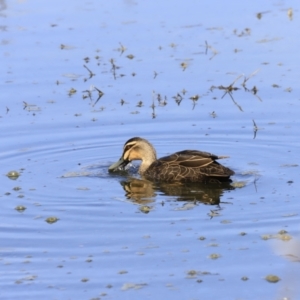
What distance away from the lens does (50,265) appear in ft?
30.6

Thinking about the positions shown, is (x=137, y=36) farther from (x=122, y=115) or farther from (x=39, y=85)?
(x=122, y=115)

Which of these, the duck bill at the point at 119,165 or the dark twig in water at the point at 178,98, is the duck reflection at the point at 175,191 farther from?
the dark twig in water at the point at 178,98

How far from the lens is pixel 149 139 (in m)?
14.3

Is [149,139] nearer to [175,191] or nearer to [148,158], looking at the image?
[148,158]

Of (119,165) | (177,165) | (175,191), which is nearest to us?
(175,191)

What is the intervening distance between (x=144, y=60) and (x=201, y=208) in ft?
24.0

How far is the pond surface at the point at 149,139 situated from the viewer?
9055 millimetres

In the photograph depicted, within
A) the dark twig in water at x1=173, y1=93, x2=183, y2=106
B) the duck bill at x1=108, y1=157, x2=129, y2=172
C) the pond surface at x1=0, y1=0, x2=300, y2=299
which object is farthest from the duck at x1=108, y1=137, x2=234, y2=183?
the dark twig in water at x1=173, y1=93, x2=183, y2=106

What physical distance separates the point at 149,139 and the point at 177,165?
172 centimetres

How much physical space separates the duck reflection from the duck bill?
37cm

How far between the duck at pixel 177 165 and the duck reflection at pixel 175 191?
0.33ft

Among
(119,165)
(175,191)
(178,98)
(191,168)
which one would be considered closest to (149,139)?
(119,165)

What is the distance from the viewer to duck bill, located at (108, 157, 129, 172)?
43.4 ft

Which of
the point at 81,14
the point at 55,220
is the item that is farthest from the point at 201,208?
the point at 81,14
